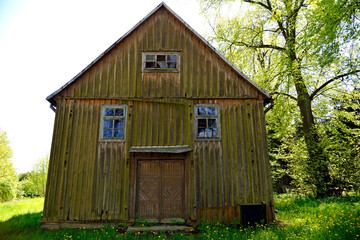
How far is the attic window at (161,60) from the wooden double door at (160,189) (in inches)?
164

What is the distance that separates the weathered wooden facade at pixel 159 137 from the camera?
864 centimetres

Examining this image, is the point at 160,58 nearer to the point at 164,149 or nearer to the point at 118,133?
the point at 118,133

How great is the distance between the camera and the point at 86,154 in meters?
9.02

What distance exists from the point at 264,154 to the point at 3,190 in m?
22.3

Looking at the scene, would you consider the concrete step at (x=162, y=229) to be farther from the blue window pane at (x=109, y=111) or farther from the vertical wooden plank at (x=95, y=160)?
the blue window pane at (x=109, y=111)

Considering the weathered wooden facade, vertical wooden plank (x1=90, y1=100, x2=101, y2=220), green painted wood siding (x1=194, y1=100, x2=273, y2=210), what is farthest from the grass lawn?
green painted wood siding (x1=194, y1=100, x2=273, y2=210)

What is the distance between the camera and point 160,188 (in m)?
8.91

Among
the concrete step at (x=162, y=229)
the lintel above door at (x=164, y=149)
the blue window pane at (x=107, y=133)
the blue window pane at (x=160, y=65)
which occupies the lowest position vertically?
the concrete step at (x=162, y=229)

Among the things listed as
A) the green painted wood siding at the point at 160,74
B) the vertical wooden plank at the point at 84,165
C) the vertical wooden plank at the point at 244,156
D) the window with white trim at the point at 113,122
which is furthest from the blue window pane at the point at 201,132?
the vertical wooden plank at the point at 84,165

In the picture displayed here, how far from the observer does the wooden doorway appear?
868cm

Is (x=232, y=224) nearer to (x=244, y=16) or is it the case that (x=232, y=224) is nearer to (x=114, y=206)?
(x=114, y=206)

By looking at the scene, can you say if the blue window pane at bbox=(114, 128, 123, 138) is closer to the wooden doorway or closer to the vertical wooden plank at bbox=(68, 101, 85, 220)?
the wooden doorway

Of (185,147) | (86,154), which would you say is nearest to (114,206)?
(86,154)

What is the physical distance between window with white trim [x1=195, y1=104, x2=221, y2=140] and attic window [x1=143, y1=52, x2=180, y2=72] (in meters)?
2.28
